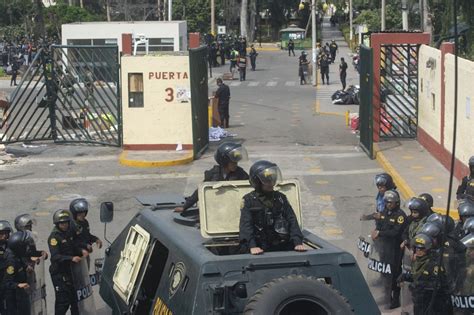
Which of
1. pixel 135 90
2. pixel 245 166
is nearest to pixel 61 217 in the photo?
pixel 245 166

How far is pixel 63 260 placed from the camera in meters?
8.62

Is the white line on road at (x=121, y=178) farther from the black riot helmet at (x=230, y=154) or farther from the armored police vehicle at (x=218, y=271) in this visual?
the armored police vehicle at (x=218, y=271)

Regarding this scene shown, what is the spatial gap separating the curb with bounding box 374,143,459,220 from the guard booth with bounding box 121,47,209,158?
424 centimetres

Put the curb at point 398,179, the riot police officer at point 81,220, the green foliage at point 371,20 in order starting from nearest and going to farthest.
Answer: the riot police officer at point 81,220 < the curb at point 398,179 < the green foliage at point 371,20

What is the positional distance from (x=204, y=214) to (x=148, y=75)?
15508mm

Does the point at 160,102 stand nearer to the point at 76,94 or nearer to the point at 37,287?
the point at 76,94

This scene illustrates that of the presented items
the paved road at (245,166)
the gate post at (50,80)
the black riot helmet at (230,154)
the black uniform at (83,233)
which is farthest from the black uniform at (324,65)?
the black riot helmet at (230,154)

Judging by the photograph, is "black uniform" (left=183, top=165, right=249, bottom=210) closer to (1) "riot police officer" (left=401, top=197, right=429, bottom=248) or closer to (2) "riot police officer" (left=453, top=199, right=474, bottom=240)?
(1) "riot police officer" (left=401, top=197, right=429, bottom=248)

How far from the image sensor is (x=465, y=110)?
17219 millimetres

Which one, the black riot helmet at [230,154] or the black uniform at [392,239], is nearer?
the black riot helmet at [230,154]

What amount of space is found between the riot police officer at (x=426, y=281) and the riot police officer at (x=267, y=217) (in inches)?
75.1

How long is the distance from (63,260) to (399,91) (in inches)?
614

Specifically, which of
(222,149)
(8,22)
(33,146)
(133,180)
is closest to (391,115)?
(133,180)

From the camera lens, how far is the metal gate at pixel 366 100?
69.9ft
